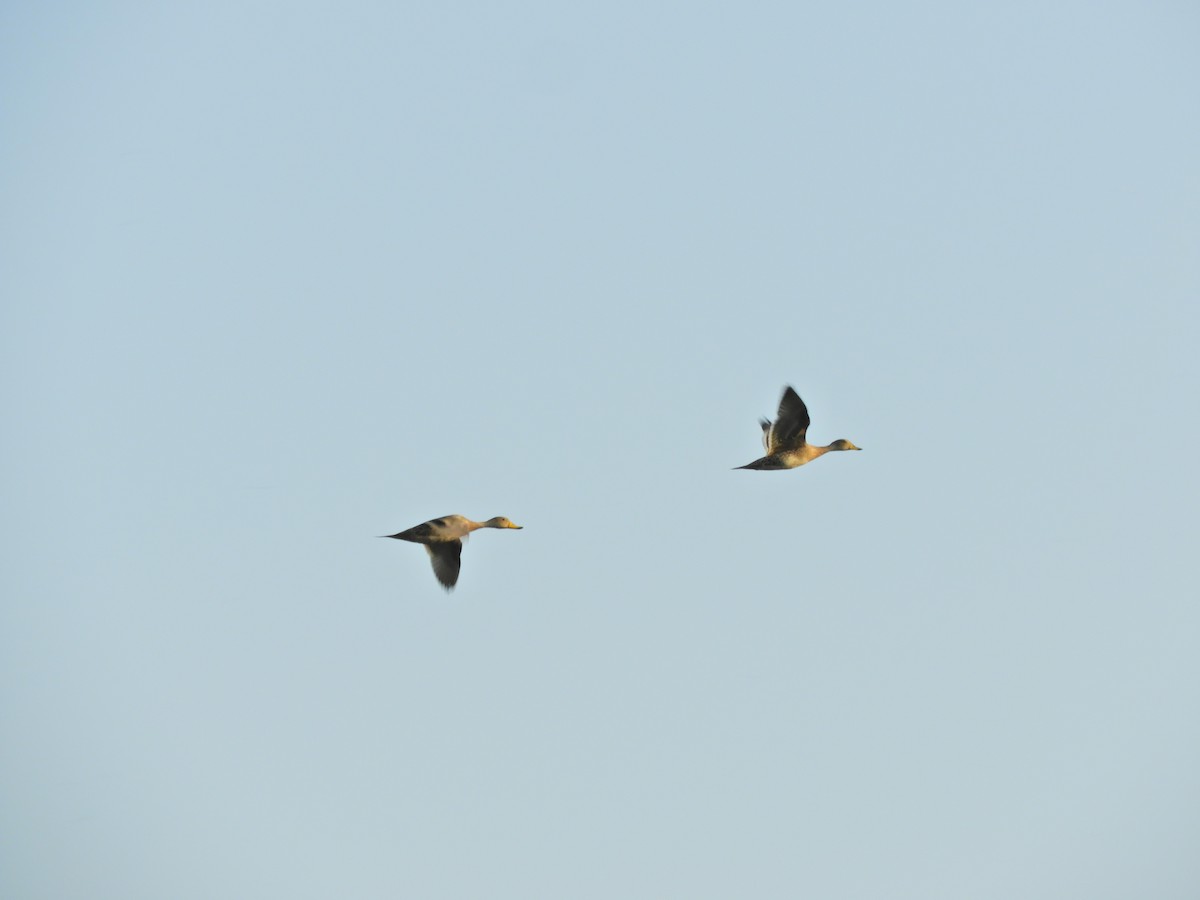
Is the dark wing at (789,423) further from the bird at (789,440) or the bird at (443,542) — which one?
the bird at (443,542)

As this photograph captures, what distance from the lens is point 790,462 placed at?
45.6 m

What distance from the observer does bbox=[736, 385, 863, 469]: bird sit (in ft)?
144

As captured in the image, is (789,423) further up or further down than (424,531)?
further up

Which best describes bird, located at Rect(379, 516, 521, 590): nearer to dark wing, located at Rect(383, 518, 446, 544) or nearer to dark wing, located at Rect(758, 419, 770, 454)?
dark wing, located at Rect(383, 518, 446, 544)

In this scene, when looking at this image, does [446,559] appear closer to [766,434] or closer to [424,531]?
[424,531]

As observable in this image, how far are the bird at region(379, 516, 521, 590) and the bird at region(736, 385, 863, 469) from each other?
7.70 m

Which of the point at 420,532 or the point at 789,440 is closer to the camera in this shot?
the point at 420,532

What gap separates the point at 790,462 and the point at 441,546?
961cm

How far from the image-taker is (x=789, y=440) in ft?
148

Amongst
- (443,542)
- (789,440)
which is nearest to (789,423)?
(789,440)

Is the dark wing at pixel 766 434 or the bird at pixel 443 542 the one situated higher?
the dark wing at pixel 766 434

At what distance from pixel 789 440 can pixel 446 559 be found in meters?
9.58

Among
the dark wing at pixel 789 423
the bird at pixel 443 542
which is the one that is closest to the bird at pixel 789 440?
the dark wing at pixel 789 423

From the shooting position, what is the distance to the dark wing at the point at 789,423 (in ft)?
144
